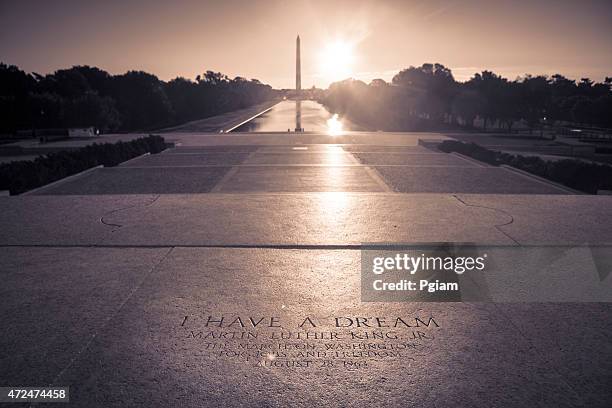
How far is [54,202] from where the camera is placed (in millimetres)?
15188

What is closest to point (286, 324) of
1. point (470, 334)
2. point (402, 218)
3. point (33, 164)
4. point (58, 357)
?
point (470, 334)

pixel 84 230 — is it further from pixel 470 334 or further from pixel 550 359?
pixel 550 359

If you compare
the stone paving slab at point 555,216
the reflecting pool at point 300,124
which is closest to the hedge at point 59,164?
the stone paving slab at point 555,216

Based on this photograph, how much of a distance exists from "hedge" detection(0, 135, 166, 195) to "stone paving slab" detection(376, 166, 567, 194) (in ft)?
47.3

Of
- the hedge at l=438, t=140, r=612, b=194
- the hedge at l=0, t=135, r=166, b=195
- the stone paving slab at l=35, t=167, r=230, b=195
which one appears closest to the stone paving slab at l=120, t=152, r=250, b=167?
the hedge at l=0, t=135, r=166, b=195

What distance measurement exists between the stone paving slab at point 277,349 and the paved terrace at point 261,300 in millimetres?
25

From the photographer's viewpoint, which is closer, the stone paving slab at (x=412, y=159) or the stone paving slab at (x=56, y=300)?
the stone paving slab at (x=56, y=300)

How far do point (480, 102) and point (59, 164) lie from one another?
6559cm

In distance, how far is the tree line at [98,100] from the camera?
51125mm

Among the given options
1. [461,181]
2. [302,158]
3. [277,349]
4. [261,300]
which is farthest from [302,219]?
[302,158]

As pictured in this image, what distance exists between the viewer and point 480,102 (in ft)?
237

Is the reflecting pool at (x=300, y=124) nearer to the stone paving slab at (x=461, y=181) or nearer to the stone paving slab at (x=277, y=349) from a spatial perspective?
the stone paving slab at (x=461, y=181)

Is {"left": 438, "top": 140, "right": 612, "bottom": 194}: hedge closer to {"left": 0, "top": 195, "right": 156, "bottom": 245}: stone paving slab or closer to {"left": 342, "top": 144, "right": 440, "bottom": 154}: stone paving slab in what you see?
{"left": 342, "top": 144, "right": 440, "bottom": 154}: stone paving slab

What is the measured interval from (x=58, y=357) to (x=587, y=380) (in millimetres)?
6548
